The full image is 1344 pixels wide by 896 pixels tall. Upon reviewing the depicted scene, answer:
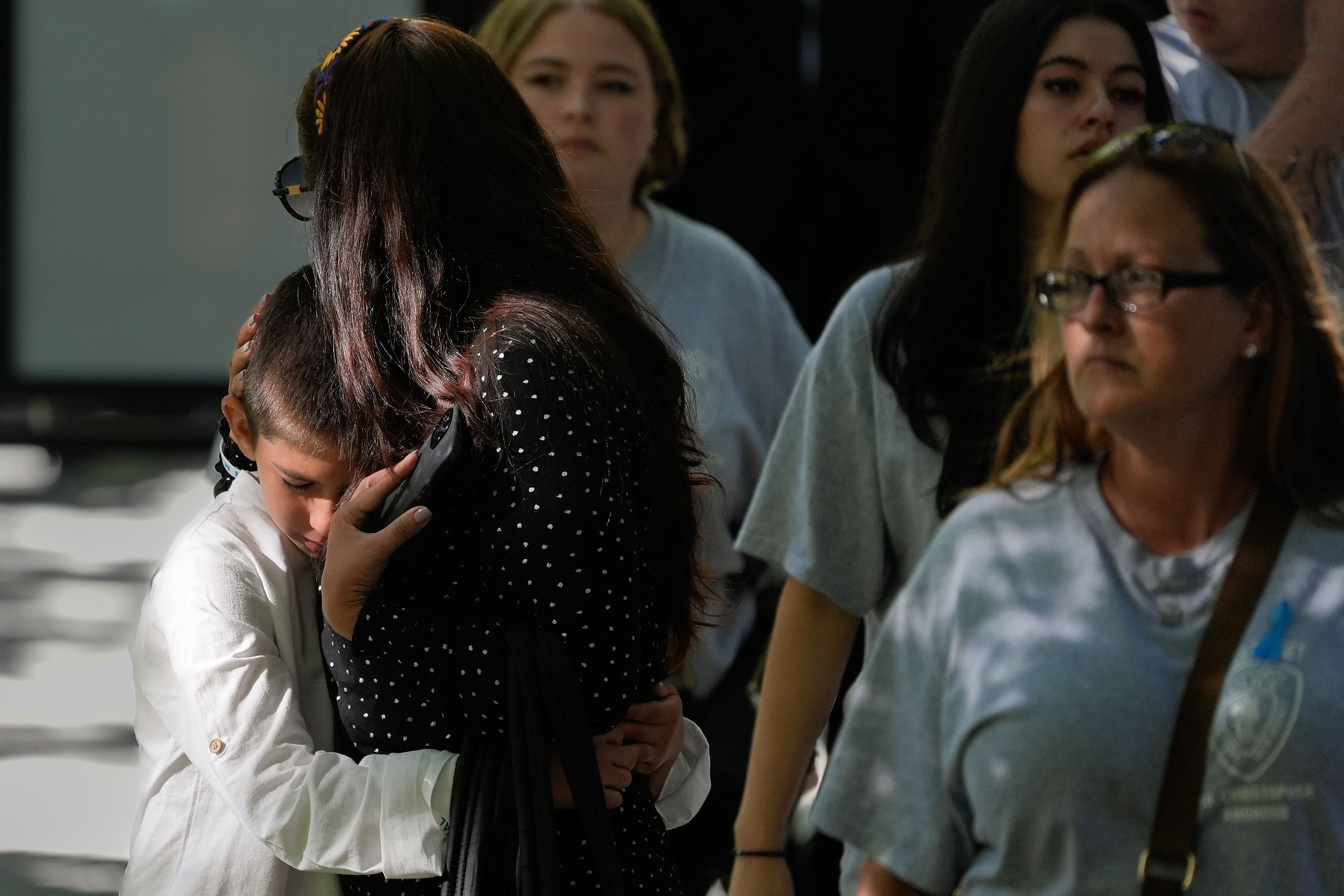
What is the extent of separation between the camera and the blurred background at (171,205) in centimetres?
575

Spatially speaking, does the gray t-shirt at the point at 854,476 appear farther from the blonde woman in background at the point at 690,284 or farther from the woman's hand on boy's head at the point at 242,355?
the woman's hand on boy's head at the point at 242,355

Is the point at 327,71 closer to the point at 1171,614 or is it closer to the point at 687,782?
the point at 687,782

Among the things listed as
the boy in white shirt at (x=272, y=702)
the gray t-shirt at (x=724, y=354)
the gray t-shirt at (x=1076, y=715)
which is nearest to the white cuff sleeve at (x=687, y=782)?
the boy in white shirt at (x=272, y=702)

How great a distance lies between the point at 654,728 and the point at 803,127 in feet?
14.5

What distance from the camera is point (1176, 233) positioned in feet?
5.74

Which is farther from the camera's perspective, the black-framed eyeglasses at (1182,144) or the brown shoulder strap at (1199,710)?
the black-framed eyeglasses at (1182,144)

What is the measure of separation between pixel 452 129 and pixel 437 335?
0.22 meters

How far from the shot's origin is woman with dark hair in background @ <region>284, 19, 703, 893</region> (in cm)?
159

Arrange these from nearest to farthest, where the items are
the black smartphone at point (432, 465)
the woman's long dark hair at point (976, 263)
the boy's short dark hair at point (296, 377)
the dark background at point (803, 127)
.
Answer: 1. the black smartphone at point (432, 465)
2. the boy's short dark hair at point (296, 377)
3. the woman's long dark hair at point (976, 263)
4. the dark background at point (803, 127)

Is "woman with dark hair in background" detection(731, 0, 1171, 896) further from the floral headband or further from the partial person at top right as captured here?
the floral headband

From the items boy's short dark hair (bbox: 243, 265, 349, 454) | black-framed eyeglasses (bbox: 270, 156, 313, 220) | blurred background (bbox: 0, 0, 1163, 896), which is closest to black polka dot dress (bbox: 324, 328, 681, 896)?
boy's short dark hair (bbox: 243, 265, 349, 454)

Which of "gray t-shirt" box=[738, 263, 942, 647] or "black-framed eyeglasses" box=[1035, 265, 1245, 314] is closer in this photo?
"black-framed eyeglasses" box=[1035, 265, 1245, 314]

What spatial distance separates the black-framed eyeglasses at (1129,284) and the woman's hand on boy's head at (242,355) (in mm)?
883

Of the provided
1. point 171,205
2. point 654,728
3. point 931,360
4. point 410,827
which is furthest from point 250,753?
point 171,205
